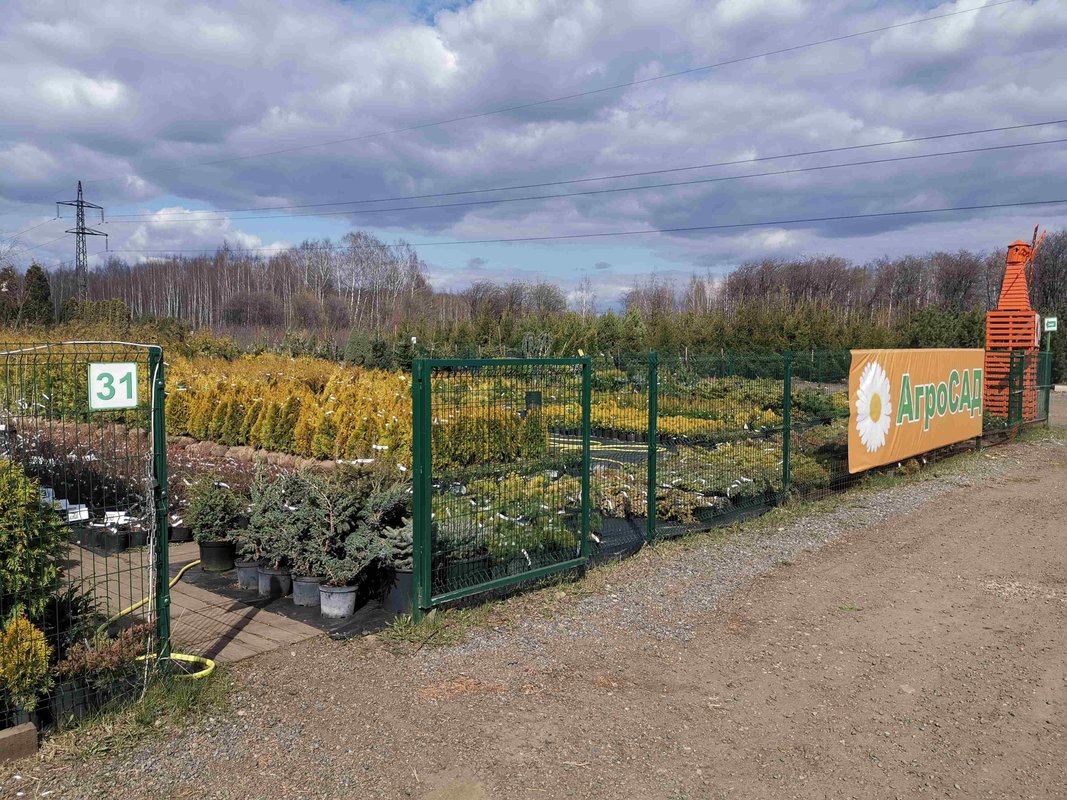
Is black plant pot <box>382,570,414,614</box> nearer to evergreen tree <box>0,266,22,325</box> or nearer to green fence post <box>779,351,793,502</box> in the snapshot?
green fence post <box>779,351,793,502</box>

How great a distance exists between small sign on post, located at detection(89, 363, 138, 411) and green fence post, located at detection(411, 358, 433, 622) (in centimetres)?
165

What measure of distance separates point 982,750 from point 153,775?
383 centimetres

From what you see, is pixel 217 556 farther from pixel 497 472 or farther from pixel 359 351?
pixel 359 351

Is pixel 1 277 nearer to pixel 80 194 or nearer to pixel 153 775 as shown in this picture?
pixel 153 775

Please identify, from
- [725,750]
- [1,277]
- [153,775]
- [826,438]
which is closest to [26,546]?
[153,775]

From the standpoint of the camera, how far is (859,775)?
11.5ft

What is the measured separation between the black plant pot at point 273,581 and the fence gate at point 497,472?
1.17 m

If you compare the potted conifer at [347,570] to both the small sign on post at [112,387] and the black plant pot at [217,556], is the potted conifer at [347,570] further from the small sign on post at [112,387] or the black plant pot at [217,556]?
the small sign on post at [112,387]

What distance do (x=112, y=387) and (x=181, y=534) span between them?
13.7 feet

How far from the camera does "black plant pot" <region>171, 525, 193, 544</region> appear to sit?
7.40 metres

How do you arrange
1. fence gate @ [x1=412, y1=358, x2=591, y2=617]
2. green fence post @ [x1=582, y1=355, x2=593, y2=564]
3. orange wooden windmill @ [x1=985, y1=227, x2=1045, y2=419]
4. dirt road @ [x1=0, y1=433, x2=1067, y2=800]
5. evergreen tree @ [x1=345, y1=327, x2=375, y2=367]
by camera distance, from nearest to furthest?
1. dirt road @ [x1=0, y1=433, x2=1067, y2=800]
2. fence gate @ [x1=412, y1=358, x2=591, y2=617]
3. green fence post @ [x1=582, y1=355, x2=593, y2=564]
4. orange wooden windmill @ [x1=985, y1=227, x2=1045, y2=419]
5. evergreen tree @ [x1=345, y1=327, x2=375, y2=367]

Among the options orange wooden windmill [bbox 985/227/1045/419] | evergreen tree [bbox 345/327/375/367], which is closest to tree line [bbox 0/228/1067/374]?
evergreen tree [bbox 345/327/375/367]

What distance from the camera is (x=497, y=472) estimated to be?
5.64 meters

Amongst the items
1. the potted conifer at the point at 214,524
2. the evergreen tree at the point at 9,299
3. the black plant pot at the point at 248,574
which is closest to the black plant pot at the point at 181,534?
the potted conifer at the point at 214,524
